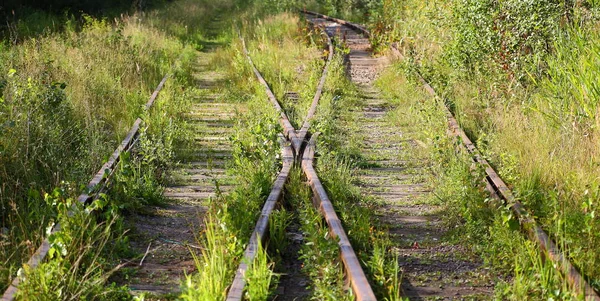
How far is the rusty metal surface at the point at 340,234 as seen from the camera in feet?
13.2

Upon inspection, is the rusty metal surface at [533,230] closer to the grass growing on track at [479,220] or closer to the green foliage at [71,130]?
the grass growing on track at [479,220]

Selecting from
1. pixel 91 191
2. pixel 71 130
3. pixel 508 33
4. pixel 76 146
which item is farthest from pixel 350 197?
pixel 508 33

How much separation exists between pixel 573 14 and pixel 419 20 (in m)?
5.95

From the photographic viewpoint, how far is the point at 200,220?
5.84 metres

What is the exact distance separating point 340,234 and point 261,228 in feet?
1.77

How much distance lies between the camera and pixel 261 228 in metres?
5.05

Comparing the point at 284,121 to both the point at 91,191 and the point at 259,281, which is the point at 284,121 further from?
the point at 259,281

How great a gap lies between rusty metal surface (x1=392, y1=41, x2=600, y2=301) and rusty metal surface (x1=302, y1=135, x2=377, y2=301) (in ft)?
3.69

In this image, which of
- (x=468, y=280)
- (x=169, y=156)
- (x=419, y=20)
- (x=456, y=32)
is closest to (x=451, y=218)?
(x=468, y=280)

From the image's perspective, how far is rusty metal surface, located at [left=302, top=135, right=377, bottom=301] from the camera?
13.2ft

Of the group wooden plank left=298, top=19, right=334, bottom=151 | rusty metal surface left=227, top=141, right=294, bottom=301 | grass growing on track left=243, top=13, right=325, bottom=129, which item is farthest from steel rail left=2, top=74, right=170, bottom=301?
grass growing on track left=243, top=13, right=325, bottom=129

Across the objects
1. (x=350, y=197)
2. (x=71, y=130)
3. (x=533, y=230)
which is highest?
(x=533, y=230)

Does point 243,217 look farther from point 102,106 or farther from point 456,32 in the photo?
point 456,32

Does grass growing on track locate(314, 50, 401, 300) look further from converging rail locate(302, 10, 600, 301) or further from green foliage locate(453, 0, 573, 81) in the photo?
green foliage locate(453, 0, 573, 81)
